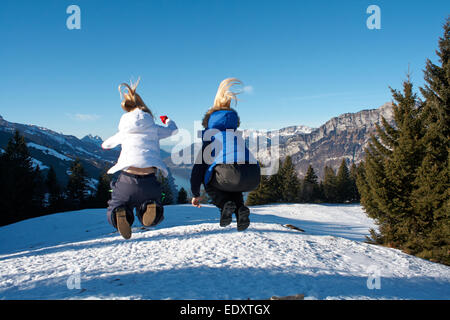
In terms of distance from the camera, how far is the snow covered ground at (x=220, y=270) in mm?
6332

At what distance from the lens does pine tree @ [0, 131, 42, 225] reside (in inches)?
1282

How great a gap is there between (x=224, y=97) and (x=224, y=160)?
1095mm

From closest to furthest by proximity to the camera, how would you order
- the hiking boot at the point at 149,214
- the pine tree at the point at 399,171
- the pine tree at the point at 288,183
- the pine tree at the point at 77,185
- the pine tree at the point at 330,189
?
the hiking boot at the point at 149,214 < the pine tree at the point at 399,171 < the pine tree at the point at 77,185 < the pine tree at the point at 288,183 < the pine tree at the point at 330,189

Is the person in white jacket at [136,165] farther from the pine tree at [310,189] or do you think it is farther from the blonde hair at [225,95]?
the pine tree at [310,189]

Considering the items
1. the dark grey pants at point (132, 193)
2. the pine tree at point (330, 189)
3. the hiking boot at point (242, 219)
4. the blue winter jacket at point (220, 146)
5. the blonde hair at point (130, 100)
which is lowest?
the pine tree at point (330, 189)

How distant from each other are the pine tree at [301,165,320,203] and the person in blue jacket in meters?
56.5

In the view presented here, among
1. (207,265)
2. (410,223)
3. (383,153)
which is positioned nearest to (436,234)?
(410,223)

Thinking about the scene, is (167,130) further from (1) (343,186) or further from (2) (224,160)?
(1) (343,186)

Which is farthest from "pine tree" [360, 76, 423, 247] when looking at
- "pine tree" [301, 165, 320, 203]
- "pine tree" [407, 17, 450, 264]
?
"pine tree" [301, 165, 320, 203]

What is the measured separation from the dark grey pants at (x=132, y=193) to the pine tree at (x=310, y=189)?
5696cm

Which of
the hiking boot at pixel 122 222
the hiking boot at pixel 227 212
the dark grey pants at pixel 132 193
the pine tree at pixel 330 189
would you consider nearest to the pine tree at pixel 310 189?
the pine tree at pixel 330 189

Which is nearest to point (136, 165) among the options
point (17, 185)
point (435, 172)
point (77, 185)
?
point (435, 172)

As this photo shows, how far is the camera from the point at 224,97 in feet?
13.4

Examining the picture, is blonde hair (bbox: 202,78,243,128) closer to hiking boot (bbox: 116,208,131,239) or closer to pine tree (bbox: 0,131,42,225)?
hiking boot (bbox: 116,208,131,239)
